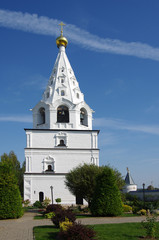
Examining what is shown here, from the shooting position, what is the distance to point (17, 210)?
18.8 metres

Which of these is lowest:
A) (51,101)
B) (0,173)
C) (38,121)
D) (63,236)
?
(63,236)

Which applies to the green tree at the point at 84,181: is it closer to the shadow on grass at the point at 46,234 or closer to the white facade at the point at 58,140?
the white facade at the point at 58,140

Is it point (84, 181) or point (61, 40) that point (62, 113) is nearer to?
point (61, 40)

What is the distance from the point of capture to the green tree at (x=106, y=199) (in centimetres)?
1891

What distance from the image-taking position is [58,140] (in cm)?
3341

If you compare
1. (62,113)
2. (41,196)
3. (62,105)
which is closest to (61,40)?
(62,105)

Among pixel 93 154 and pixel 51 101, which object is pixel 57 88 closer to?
pixel 51 101

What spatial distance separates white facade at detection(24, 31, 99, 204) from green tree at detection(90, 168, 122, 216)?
40.0 ft

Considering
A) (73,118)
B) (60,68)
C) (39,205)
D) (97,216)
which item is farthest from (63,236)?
(60,68)

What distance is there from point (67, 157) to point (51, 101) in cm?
796

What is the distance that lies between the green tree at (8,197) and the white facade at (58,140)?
1124 centimetres

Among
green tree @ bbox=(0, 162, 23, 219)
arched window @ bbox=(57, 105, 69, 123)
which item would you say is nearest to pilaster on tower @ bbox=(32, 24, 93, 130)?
arched window @ bbox=(57, 105, 69, 123)

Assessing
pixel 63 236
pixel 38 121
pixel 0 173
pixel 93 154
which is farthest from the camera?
pixel 38 121

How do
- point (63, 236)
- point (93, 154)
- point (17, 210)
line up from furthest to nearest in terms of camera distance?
point (93, 154)
point (17, 210)
point (63, 236)
